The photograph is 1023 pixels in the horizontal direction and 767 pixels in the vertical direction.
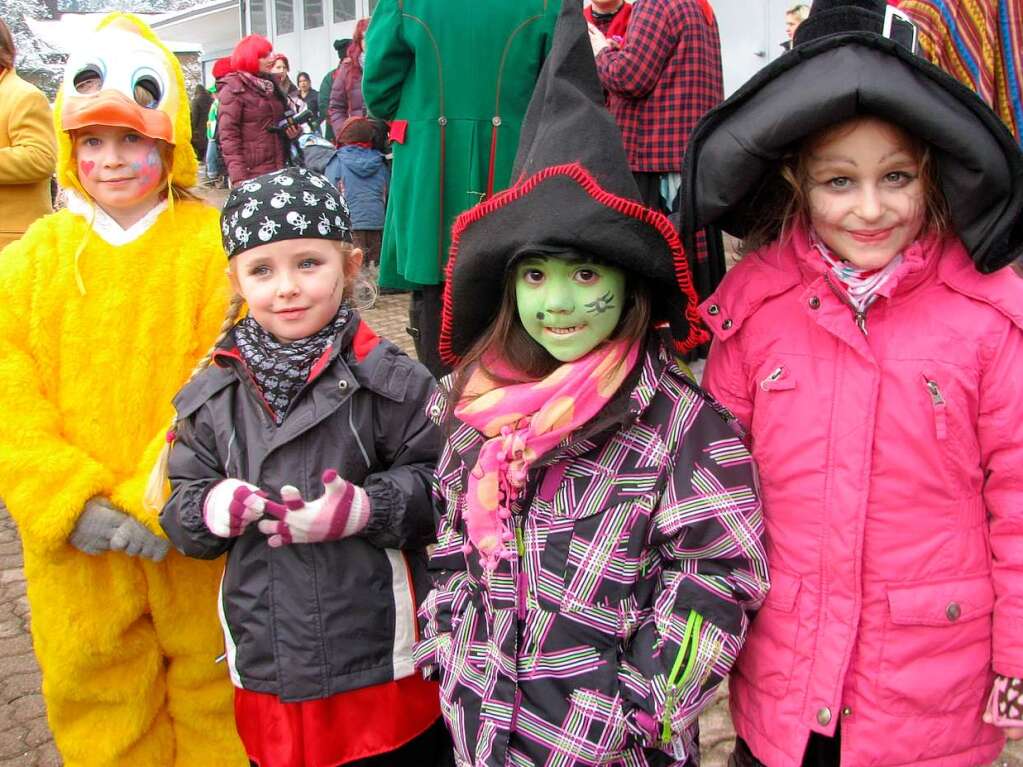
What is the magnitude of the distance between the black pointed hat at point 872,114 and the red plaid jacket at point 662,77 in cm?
263

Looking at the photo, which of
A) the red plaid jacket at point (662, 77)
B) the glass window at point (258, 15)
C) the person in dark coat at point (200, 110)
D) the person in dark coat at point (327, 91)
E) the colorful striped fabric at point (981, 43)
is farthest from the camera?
the glass window at point (258, 15)

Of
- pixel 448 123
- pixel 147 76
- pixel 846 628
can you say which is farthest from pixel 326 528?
pixel 448 123

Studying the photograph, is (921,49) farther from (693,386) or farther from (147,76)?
(147,76)

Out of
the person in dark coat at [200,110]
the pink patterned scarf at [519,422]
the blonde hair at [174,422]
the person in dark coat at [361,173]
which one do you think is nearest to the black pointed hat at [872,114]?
the pink patterned scarf at [519,422]

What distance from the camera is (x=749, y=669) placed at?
185 cm

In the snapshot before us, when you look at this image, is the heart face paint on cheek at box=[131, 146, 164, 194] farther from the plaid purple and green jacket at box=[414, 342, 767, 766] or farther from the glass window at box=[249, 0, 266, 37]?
the glass window at box=[249, 0, 266, 37]

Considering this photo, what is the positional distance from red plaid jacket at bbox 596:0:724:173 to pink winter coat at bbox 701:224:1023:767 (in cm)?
279

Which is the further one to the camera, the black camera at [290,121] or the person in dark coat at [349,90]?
the person in dark coat at [349,90]

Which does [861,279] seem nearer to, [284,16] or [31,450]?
[31,450]

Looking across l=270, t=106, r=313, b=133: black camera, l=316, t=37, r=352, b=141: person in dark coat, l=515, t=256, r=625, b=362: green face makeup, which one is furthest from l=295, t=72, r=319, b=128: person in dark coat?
l=515, t=256, r=625, b=362: green face makeup

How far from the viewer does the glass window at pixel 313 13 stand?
20011mm

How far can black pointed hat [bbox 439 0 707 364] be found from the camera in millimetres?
1663

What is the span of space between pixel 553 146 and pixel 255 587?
115cm

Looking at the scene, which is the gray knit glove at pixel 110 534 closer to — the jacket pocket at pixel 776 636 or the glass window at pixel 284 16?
the jacket pocket at pixel 776 636
